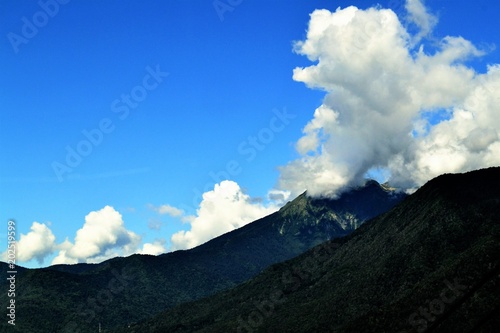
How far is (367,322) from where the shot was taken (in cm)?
15562

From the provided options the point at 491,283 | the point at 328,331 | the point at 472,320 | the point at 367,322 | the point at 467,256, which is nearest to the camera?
the point at 472,320

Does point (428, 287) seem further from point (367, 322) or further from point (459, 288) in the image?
point (367, 322)

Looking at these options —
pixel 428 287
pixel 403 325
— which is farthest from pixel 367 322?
pixel 428 287

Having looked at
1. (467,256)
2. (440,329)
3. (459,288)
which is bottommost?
(440,329)

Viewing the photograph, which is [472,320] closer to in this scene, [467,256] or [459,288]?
[459,288]

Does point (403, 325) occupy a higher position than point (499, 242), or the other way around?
point (499, 242)

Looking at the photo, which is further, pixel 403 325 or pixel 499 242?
pixel 499 242

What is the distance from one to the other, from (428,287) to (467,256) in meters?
20.8

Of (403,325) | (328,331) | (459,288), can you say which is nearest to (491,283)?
(459,288)

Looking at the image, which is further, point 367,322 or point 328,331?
point 328,331

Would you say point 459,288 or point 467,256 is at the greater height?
point 467,256

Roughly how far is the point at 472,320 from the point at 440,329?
886 centimetres

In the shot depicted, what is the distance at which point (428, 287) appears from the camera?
163250mm

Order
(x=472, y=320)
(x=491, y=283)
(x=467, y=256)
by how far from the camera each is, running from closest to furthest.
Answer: (x=472, y=320)
(x=491, y=283)
(x=467, y=256)
